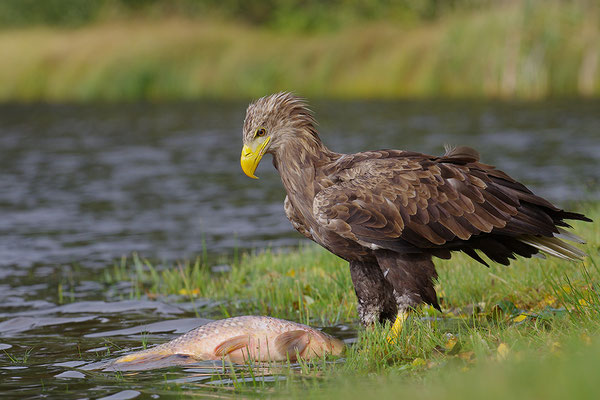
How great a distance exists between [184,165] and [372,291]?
1679 cm

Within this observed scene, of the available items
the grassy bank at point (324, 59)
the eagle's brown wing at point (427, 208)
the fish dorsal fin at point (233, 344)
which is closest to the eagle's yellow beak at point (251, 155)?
the eagle's brown wing at point (427, 208)

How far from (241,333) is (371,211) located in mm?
1304

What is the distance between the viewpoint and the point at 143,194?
1939 centimetres

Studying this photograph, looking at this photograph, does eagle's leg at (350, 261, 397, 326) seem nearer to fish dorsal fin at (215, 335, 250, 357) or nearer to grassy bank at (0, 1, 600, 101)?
fish dorsal fin at (215, 335, 250, 357)

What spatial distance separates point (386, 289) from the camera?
7.05 metres

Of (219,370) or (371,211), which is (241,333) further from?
(371,211)

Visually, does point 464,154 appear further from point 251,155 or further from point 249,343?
point 249,343

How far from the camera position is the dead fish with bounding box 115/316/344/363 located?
6.57 metres

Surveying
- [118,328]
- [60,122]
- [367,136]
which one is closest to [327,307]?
[118,328]

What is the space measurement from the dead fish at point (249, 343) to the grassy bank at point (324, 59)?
87.7 feet

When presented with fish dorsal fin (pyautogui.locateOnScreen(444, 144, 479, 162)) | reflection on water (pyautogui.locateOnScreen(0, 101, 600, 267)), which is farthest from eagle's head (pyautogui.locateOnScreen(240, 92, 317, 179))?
reflection on water (pyautogui.locateOnScreen(0, 101, 600, 267))

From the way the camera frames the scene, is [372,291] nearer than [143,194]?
Yes

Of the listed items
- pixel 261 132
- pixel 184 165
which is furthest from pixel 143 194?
pixel 261 132

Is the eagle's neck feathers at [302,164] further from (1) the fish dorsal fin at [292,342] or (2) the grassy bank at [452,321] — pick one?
(2) the grassy bank at [452,321]
